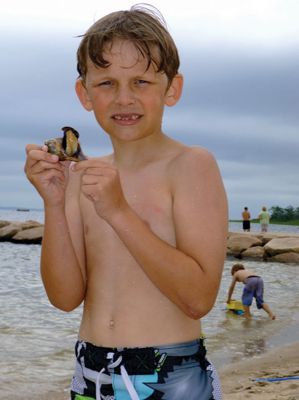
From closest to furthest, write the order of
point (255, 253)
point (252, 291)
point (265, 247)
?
point (252, 291) → point (265, 247) → point (255, 253)

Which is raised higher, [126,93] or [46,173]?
[126,93]

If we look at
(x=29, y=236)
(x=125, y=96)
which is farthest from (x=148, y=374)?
(x=29, y=236)

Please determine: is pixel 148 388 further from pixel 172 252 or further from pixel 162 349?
pixel 172 252

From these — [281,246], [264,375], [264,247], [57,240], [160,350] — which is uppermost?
[57,240]

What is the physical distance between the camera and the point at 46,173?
2330mm

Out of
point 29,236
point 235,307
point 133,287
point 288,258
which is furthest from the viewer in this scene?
point 29,236

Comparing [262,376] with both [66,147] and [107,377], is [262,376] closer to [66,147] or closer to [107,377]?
[107,377]

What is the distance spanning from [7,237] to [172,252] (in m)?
35.1

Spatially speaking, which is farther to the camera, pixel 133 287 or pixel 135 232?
pixel 133 287

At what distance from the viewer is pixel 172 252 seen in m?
2.16

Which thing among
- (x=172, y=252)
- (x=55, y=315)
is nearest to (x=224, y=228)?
(x=172, y=252)

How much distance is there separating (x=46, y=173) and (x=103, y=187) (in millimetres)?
312

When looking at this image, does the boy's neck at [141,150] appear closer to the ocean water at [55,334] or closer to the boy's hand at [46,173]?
the boy's hand at [46,173]

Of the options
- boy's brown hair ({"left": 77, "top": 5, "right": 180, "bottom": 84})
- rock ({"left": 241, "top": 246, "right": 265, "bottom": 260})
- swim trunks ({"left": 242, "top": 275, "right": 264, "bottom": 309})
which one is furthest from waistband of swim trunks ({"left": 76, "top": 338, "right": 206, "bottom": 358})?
rock ({"left": 241, "top": 246, "right": 265, "bottom": 260})
